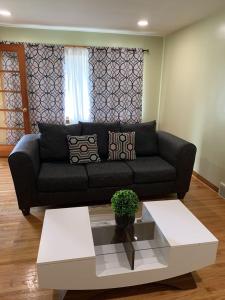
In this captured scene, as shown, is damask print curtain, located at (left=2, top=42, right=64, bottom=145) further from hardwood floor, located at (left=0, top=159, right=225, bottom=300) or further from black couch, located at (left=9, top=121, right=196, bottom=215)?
hardwood floor, located at (left=0, top=159, right=225, bottom=300)

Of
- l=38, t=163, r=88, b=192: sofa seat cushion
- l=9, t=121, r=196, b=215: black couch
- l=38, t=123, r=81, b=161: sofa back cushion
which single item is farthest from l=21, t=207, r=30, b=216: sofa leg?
l=38, t=123, r=81, b=161: sofa back cushion

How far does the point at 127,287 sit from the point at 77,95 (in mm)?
3476

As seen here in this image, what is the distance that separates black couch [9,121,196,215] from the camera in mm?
2432

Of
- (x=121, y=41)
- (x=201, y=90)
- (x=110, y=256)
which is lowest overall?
(x=110, y=256)

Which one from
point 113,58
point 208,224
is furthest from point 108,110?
point 208,224

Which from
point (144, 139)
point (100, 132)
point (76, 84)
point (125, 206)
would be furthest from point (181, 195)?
point (76, 84)

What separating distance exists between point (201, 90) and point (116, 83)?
167cm

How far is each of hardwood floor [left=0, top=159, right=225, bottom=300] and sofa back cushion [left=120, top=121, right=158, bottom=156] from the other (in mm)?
807

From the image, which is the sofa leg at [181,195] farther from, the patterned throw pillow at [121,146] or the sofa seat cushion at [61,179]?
the sofa seat cushion at [61,179]

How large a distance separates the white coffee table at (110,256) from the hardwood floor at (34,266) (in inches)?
6.6

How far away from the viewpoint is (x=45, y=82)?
4.23 m

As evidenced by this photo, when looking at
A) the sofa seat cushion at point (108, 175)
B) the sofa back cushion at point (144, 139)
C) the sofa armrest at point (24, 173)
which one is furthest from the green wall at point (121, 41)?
the sofa armrest at point (24, 173)

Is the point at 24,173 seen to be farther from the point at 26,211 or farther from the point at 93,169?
the point at 93,169

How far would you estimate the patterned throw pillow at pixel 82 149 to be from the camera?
2.85 m
